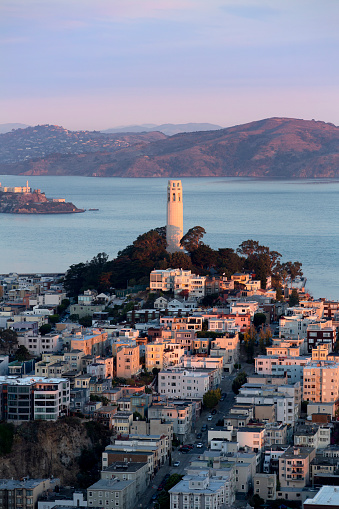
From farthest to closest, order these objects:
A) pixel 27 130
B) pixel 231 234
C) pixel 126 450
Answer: pixel 27 130 → pixel 231 234 → pixel 126 450

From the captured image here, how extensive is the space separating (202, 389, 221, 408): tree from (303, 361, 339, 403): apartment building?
1255 millimetres

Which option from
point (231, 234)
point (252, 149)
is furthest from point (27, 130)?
point (231, 234)

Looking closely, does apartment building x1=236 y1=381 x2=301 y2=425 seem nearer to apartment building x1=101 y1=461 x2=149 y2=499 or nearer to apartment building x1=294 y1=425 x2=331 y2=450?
apartment building x1=294 y1=425 x2=331 y2=450

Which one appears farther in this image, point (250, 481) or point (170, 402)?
point (170, 402)

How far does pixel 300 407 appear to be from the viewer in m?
18.8

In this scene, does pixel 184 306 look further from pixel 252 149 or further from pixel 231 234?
pixel 252 149

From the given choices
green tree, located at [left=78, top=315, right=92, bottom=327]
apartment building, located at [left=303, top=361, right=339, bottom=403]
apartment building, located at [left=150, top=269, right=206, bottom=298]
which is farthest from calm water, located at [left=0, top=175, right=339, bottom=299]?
apartment building, located at [left=303, top=361, right=339, bottom=403]

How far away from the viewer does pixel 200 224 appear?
4962 centimetres

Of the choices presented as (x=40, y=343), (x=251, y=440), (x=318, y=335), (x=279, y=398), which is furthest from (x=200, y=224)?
(x=251, y=440)

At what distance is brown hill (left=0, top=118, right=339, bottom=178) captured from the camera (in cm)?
11994

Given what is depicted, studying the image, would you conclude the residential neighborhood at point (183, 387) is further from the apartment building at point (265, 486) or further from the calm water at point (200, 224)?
the calm water at point (200, 224)

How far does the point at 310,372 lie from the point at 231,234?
25731 millimetres

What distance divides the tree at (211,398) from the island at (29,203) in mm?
46600

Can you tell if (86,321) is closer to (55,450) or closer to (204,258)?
(204,258)
